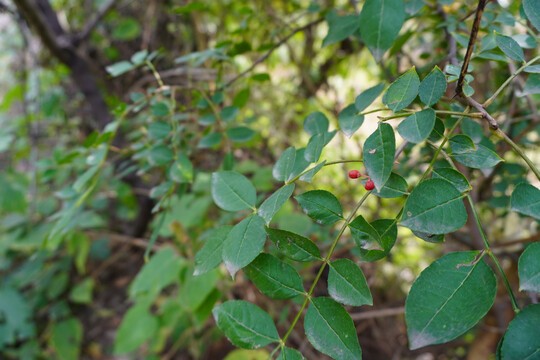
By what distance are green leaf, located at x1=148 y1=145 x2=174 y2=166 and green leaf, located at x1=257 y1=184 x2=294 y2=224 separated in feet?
1.05

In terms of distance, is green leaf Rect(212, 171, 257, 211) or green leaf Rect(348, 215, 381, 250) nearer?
green leaf Rect(348, 215, 381, 250)

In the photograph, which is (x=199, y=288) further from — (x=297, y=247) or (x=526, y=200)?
(x=526, y=200)

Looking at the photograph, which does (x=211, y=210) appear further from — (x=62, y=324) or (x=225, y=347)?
(x=62, y=324)

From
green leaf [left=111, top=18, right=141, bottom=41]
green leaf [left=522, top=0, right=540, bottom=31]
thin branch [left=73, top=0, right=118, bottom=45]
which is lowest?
green leaf [left=522, top=0, right=540, bottom=31]

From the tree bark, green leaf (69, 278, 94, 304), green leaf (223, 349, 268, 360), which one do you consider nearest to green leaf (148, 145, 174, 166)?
green leaf (223, 349, 268, 360)

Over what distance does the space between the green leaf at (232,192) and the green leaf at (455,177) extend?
0.77ft

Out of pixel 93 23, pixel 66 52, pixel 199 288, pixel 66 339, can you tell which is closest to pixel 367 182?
pixel 199 288

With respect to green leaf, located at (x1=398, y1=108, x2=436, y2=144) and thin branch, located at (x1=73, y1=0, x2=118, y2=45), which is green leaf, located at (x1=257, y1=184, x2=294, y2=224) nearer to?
green leaf, located at (x1=398, y1=108, x2=436, y2=144)

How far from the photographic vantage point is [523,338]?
13.2 inches

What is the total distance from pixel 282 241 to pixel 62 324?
1.90m

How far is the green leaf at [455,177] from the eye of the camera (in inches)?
15.5

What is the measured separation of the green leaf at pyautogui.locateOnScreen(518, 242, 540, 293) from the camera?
0.33 m

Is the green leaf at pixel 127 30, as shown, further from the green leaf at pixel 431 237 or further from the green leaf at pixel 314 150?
the green leaf at pixel 431 237

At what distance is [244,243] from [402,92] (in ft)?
0.86
